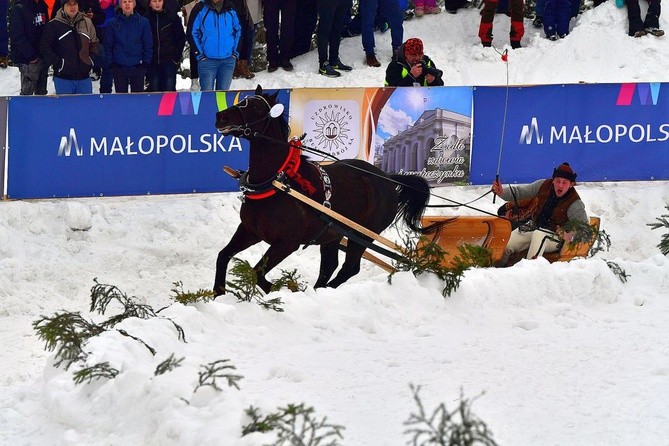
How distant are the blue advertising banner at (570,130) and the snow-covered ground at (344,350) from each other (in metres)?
2.83

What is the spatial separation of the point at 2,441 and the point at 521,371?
2688 mm

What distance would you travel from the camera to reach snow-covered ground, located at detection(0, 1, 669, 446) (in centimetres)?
556

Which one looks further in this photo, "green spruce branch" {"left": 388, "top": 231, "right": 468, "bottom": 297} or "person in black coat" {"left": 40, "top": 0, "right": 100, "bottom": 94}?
"person in black coat" {"left": 40, "top": 0, "right": 100, "bottom": 94}

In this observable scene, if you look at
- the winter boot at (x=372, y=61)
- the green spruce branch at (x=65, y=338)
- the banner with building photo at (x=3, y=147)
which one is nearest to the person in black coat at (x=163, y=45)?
the banner with building photo at (x=3, y=147)

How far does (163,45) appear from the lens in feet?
46.3

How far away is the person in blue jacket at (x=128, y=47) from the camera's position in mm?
13703

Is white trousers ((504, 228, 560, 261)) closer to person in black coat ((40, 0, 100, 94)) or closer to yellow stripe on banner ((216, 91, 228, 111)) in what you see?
yellow stripe on banner ((216, 91, 228, 111))

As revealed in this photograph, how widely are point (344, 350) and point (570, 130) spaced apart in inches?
→ 286

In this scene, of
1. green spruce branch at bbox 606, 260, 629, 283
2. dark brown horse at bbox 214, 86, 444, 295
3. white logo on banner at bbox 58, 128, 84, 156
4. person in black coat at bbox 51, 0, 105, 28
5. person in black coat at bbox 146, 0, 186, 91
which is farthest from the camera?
person in black coat at bbox 51, 0, 105, 28

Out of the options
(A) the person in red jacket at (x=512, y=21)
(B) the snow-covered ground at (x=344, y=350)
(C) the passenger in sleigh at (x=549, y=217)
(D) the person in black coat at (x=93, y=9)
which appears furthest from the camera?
(A) the person in red jacket at (x=512, y=21)

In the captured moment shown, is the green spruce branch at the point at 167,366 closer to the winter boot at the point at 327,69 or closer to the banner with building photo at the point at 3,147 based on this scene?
the banner with building photo at the point at 3,147

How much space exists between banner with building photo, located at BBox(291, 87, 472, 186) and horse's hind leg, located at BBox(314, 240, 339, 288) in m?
2.21

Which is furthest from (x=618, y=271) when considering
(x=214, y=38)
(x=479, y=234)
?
(x=214, y=38)

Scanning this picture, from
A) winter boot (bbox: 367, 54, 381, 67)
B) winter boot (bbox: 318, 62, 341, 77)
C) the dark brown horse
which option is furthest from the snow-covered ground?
winter boot (bbox: 367, 54, 381, 67)
